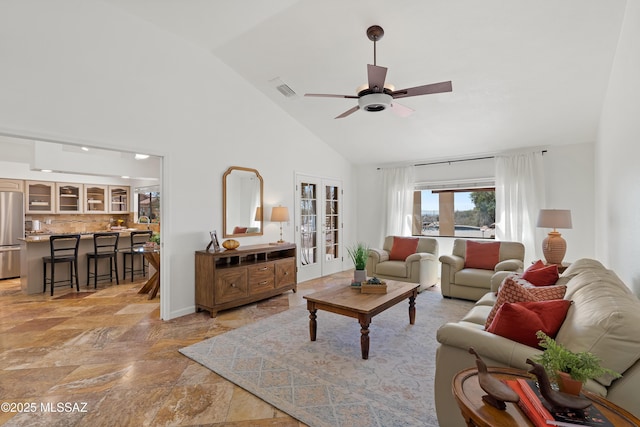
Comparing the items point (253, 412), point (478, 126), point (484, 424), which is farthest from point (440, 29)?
point (253, 412)

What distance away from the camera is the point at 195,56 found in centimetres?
414

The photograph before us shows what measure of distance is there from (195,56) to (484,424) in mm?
4695

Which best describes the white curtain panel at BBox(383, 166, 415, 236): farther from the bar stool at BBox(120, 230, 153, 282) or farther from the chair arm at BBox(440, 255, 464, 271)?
the bar stool at BBox(120, 230, 153, 282)

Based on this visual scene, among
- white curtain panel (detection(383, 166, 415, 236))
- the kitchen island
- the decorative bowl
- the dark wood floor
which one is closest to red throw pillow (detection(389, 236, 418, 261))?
white curtain panel (detection(383, 166, 415, 236))

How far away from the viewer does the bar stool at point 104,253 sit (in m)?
5.38

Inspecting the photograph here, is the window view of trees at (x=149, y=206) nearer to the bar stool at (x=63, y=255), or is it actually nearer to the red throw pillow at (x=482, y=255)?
the bar stool at (x=63, y=255)

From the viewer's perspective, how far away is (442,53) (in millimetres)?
3502

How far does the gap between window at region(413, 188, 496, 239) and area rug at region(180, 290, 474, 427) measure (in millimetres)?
2640

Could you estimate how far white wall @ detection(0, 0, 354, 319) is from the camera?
2900 millimetres

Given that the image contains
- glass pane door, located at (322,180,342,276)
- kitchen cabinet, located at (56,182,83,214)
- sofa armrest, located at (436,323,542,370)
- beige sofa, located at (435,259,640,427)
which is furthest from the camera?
kitchen cabinet, located at (56,182,83,214)

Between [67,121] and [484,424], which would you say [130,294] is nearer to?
[67,121]

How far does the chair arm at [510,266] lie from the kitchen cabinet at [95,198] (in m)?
8.90

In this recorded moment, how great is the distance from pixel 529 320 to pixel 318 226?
16.1 ft

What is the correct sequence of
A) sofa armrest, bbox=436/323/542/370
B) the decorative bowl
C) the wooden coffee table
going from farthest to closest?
the decorative bowl, the wooden coffee table, sofa armrest, bbox=436/323/542/370
